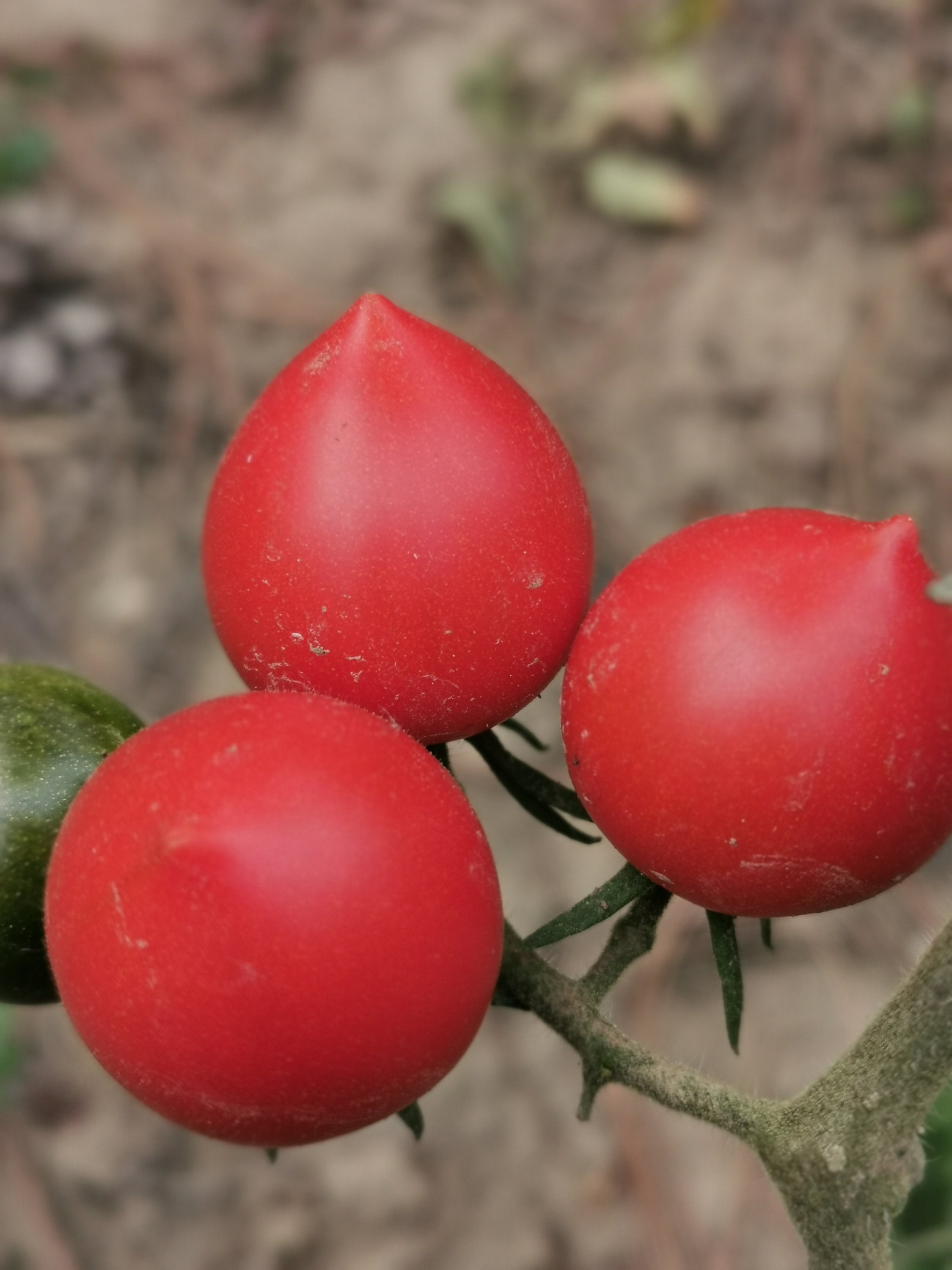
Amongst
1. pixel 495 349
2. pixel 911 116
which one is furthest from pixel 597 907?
pixel 911 116

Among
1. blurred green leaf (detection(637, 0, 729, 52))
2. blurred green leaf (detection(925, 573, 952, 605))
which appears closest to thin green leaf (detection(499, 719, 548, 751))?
blurred green leaf (detection(925, 573, 952, 605))

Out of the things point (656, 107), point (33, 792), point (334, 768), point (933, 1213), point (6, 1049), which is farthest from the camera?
point (656, 107)

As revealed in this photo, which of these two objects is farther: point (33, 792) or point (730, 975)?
point (33, 792)

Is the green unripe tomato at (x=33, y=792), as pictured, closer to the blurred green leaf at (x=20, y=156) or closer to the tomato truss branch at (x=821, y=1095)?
the tomato truss branch at (x=821, y=1095)

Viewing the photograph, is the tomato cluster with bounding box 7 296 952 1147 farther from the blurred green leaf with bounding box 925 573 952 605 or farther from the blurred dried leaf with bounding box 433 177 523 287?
the blurred dried leaf with bounding box 433 177 523 287

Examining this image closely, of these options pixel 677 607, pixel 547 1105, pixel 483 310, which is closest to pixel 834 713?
pixel 677 607

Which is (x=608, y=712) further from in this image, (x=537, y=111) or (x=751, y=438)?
(x=537, y=111)

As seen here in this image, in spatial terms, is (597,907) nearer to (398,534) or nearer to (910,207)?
(398,534)
